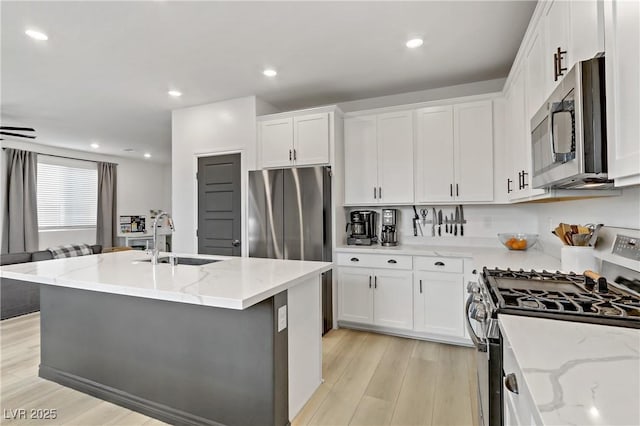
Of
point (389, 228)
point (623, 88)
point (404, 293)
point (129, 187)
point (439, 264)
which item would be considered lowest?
point (404, 293)

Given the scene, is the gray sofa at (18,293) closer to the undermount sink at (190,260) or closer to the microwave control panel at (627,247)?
the undermount sink at (190,260)

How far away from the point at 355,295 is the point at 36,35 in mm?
3606

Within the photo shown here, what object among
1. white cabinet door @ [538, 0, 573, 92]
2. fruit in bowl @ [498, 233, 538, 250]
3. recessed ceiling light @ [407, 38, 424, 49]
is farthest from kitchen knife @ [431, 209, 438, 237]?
Result: white cabinet door @ [538, 0, 573, 92]

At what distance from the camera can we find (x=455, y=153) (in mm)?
3289

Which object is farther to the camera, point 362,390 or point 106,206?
point 106,206

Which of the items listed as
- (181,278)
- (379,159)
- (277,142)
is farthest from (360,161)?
(181,278)

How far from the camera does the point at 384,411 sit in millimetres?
2020

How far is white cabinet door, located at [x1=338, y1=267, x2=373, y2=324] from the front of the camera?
10.9ft

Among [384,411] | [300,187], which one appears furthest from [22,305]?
[384,411]

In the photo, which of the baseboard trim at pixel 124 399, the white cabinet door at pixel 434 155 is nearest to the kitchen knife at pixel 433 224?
the white cabinet door at pixel 434 155

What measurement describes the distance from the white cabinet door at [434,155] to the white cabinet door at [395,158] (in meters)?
0.09

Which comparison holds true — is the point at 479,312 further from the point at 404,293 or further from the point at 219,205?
the point at 219,205

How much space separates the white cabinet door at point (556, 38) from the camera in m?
1.48

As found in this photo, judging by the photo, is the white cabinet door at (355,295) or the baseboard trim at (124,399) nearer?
the baseboard trim at (124,399)
